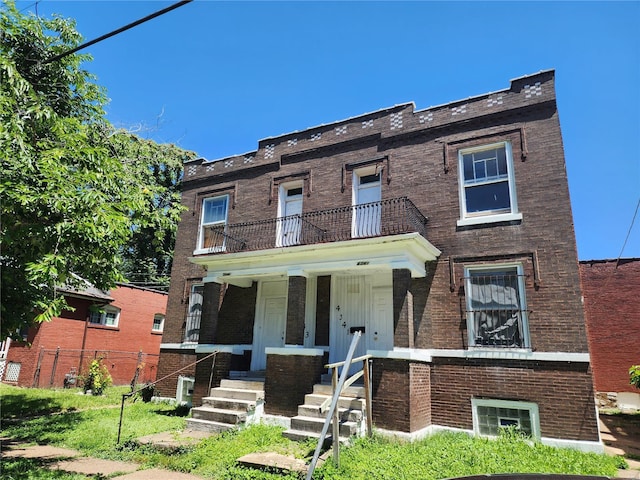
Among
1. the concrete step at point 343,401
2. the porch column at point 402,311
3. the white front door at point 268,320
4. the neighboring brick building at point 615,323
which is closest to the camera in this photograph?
the concrete step at point 343,401

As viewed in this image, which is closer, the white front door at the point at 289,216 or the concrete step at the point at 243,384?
the concrete step at the point at 243,384

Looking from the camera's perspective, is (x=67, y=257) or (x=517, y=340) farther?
(x=517, y=340)

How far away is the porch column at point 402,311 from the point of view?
29.8ft

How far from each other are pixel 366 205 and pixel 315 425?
5742mm

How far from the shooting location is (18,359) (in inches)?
696

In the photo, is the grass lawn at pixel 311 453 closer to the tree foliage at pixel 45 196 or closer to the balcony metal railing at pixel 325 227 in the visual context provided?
the tree foliage at pixel 45 196

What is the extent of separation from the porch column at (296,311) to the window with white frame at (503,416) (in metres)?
4.20

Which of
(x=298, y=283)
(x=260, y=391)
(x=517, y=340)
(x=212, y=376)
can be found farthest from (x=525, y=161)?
(x=212, y=376)

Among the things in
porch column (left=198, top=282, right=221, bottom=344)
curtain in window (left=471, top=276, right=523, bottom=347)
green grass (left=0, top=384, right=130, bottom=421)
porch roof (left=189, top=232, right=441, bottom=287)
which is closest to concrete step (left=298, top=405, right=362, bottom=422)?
porch roof (left=189, top=232, right=441, bottom=287)

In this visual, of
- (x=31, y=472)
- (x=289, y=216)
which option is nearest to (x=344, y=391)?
(x=289, y=216)

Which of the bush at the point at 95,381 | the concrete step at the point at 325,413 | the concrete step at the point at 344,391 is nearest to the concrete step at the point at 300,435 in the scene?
the concrete step at the point at 325,413

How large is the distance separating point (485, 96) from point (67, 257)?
10.1 m

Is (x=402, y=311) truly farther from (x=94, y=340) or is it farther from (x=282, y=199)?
(x=94, y=340)

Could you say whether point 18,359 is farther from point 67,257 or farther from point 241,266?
point 67,257
